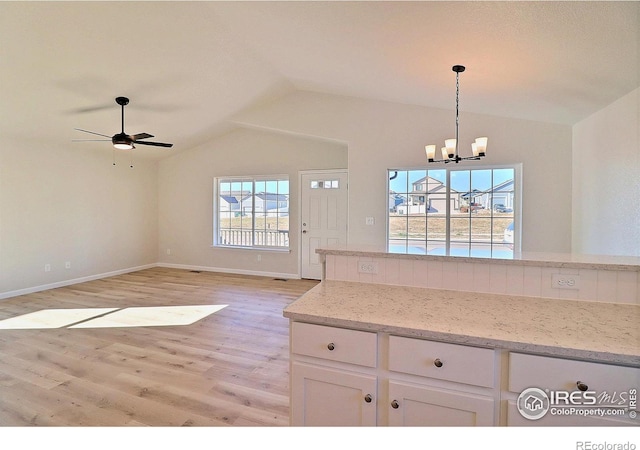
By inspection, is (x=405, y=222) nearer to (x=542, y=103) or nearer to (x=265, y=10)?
(x=542, y=103)

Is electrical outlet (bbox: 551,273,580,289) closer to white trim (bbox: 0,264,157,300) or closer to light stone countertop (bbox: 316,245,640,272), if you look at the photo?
light stone countertop (bbox: 316,245,640,272)

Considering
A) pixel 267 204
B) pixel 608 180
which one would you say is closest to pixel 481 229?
pixel 608 180

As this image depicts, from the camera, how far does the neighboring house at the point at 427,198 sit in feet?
14.6

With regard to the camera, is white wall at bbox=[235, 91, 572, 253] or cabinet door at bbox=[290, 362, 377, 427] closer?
cabinet door at bbox=[290, 362, 377, 427]

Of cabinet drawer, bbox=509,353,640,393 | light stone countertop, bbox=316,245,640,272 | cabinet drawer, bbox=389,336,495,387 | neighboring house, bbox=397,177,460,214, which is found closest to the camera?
cabinet drawer, bbox=509,353,640,393

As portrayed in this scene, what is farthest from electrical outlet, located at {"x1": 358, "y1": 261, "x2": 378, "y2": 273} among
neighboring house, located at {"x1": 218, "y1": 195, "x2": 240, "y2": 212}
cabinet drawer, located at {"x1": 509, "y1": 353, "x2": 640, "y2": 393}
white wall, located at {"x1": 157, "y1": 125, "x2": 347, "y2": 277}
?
neighboring house, located at {"x1": 218, "y1": 195, "x2": 240, "y2": 212}

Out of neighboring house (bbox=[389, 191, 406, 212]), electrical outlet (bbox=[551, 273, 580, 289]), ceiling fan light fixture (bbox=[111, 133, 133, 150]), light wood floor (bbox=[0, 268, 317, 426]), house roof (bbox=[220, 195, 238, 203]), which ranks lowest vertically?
light wood floor (bbox=[0, 268, 317, 426])

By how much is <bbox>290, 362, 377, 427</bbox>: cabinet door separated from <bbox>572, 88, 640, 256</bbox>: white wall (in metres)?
2.93

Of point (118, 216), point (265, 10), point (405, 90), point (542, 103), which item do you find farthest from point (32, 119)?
point (542, 103)

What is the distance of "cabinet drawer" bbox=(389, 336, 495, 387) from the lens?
1046 millimetres

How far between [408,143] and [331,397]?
3.95 m

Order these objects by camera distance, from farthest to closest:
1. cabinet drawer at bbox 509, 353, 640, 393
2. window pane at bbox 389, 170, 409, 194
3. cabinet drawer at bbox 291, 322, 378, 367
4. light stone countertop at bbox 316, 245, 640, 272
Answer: window pane at bbox 389, 170, 409, 194 → light stone countertop at bbox 316, 245, 640, 272 → cabinet drawer at bbox 291, 322, 378, 367 → cabinet drawer at bbox 509, 353, 640, 393

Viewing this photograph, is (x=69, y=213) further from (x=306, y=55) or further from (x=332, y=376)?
(x=332, y=376)
